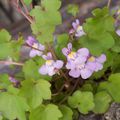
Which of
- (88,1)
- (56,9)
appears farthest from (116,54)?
(88,1)

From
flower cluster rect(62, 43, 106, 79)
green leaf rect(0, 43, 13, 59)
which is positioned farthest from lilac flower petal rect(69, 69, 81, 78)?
green leaf rect(0, 43, 13, 59)

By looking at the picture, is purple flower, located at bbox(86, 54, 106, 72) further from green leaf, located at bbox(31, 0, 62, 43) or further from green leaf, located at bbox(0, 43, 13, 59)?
green leaf, located at bbox(0, 43, 13, 59)

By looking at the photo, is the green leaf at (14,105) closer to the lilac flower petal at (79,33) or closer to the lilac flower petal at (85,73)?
the lilac flower petal at (85,73)

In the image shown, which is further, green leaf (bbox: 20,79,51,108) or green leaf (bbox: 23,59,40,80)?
green leaf (bbox: 23,59,40,80)

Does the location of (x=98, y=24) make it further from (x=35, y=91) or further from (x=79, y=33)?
(x=35, y=91)

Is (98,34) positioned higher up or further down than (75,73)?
higher up

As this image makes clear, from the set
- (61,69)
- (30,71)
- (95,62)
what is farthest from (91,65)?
(30,71)

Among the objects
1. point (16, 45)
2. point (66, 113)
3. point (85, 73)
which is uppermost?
point (16, 45)
